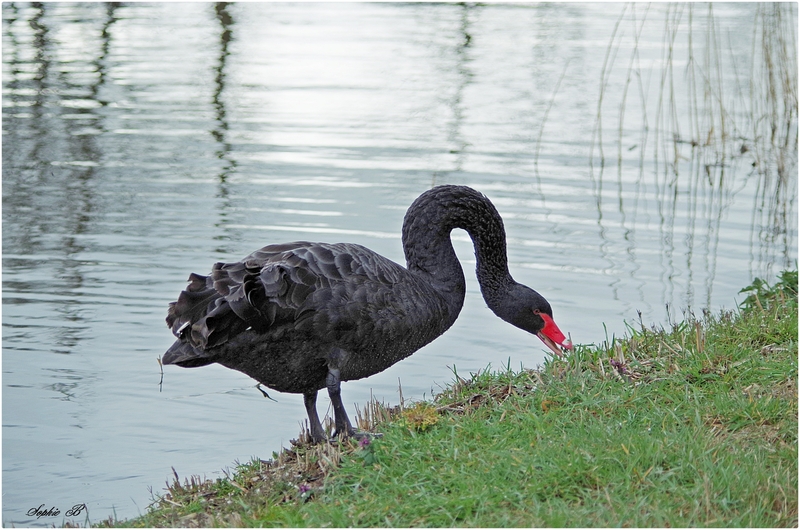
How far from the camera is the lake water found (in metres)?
5.88

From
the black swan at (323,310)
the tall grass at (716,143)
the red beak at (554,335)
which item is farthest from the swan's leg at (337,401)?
the tall grass at (716,143)

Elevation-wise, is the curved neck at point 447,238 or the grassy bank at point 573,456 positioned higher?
the curved neck at point 447,238

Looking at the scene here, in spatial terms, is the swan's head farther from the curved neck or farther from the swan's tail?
the swan's tail

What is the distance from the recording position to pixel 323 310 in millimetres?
4246

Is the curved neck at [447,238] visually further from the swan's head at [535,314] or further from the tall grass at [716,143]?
the tall grass at [716,143]

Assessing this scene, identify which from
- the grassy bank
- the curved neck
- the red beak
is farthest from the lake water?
the grassy bank

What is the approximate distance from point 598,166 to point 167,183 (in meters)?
4.86

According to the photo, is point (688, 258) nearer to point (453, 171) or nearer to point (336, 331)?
point (453, 171)

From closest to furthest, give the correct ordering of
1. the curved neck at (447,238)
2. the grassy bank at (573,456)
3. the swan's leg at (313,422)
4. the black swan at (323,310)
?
the grassy bank at (573,456), the black swan at (323,310), the swan's leg at (313,422), the curved neck at (447,238)

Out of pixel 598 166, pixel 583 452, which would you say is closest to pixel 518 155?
pixel 598 166

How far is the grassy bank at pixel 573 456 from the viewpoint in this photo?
3344 mm

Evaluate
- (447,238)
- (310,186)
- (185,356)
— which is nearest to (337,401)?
(185,356)

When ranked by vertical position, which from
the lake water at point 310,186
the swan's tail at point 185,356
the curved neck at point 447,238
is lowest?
the lake water at point 310,186

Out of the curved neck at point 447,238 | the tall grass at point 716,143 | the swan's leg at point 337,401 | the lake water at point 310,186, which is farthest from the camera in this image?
the tall grass at point 716,143
